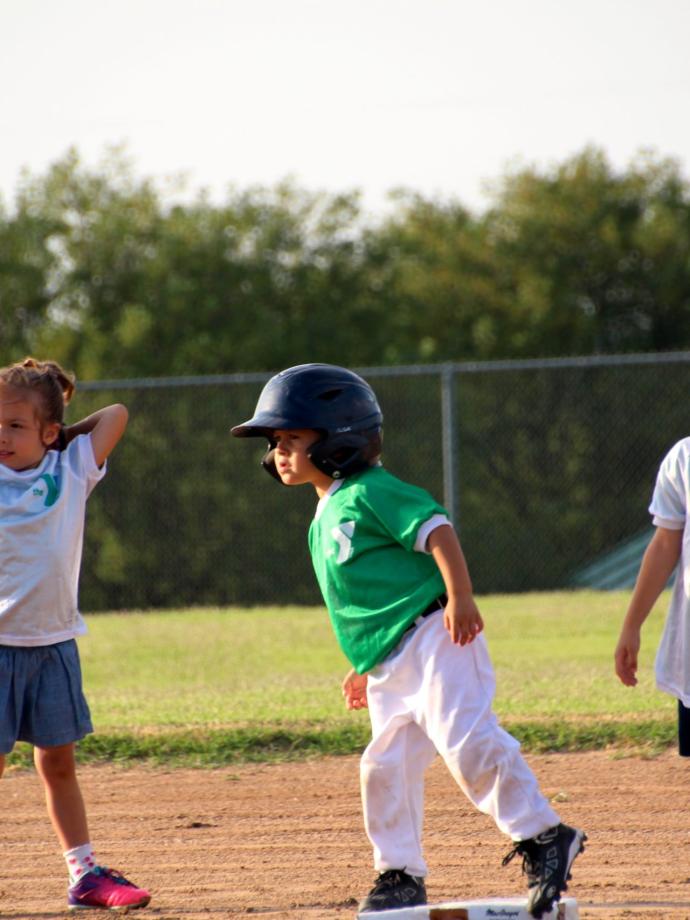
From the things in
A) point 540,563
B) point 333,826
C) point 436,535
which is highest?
point 436,535

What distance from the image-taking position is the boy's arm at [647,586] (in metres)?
4.22

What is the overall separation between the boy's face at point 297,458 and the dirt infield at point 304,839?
1.15 m

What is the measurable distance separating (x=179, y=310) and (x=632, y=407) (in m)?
6.81

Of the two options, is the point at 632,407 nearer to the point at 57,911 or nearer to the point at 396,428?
the point at 396,428

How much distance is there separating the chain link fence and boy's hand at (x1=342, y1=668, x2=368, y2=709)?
10.5 metres

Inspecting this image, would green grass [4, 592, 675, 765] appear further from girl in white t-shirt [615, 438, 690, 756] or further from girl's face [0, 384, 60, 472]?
girl's face [0, 384, 60, 472]

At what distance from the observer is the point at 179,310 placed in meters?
19.4

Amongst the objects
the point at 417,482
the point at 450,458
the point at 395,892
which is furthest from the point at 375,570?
the point at 417,482

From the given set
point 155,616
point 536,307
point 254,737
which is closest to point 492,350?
point 536,307

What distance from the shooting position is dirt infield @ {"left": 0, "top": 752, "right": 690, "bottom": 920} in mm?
4039

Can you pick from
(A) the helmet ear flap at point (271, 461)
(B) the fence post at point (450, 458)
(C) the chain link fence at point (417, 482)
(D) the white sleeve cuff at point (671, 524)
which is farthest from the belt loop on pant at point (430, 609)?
(C) the chain link fence at point (417, 482)

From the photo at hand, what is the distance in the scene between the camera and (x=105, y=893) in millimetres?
4055

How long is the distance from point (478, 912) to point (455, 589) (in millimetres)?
792

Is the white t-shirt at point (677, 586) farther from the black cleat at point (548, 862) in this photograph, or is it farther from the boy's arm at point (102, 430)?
the boy's arm at point (102, 430)
